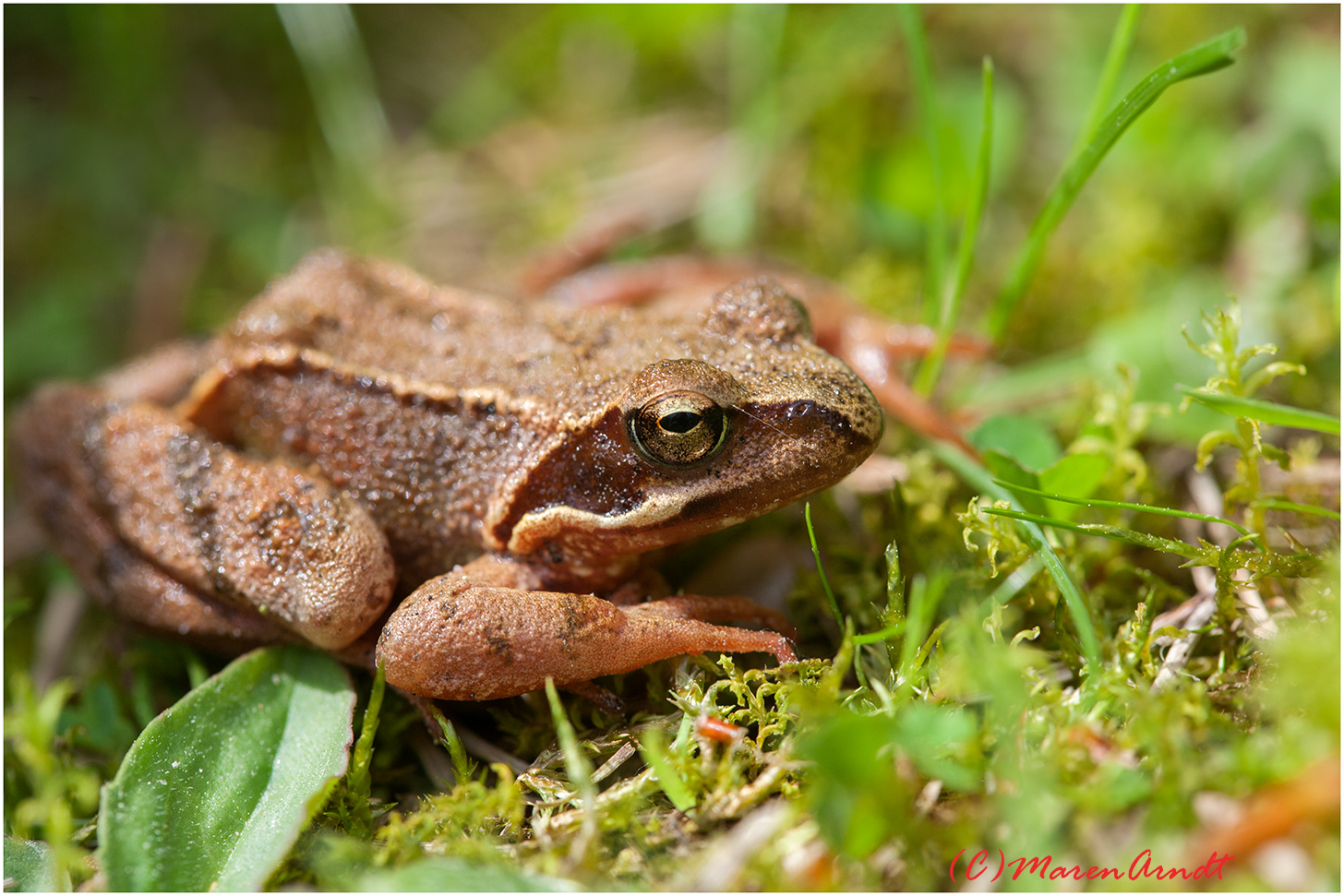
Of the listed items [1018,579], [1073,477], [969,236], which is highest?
[969,236]

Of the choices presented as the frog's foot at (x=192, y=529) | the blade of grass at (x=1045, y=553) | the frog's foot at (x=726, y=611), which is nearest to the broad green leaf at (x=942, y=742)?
the blade of grass at (x=1045, y=553)

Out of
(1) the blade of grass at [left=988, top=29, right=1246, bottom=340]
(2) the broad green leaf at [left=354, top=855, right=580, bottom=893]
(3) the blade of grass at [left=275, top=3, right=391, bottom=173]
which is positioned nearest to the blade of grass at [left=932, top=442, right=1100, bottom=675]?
(1) the blade of grass at [left=988, top=29, right=1246, bottom=340]

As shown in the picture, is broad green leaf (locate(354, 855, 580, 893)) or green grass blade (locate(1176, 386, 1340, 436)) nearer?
broad green leaf (locate(354, 855, 580, 893))

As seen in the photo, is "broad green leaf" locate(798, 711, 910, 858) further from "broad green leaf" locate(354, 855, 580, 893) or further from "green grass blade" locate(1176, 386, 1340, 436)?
"green grass blade" locate(1176, 386, 1340, 436)

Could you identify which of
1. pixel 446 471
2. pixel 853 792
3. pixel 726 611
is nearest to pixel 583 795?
pixel 853 792

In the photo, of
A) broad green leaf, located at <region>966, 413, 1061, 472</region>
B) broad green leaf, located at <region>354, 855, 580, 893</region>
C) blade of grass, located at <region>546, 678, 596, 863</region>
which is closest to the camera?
broad green leaf, located at <region>354, 855, 580, 893</region>

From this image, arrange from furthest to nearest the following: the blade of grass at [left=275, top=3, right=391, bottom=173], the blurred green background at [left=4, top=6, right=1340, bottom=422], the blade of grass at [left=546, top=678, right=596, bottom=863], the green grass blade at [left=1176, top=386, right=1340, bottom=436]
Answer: the blade of grass at [left=275, top=3, right=391, bottom=173] → the blurred green background at [left=4, top=6, right=1340, bottom=422] → the green grass blade at [left=1176, top=386, right=1340, bottom=436] → the blade of grass at [left=546, top=678, right=596, bottom=863]

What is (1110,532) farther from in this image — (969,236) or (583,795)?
(583,795)
